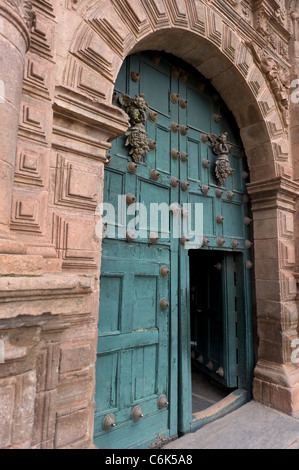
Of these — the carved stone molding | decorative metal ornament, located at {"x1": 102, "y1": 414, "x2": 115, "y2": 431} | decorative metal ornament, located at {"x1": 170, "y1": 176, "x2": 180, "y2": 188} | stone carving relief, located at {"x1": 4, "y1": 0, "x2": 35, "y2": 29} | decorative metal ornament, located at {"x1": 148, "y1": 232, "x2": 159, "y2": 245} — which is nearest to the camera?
stone carving relief, located at {"x1": 4, "y1": 0, "x2": 35, "y2": 29}

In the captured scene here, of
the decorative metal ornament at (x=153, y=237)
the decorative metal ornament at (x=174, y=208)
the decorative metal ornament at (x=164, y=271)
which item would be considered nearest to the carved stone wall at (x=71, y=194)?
the decorative metal ornament at (x=153, y=237)

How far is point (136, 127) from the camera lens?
2.40 meters

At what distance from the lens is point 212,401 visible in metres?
3.27

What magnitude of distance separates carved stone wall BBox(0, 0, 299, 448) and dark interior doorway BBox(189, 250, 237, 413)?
16.5 inches

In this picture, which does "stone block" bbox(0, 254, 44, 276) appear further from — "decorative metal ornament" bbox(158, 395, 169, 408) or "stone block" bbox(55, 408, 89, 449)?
"decorative metal ornament" bbox(158, 395, 169, 408)

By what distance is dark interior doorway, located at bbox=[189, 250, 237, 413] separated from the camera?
3.31 meters

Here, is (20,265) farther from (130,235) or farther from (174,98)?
(174,98)

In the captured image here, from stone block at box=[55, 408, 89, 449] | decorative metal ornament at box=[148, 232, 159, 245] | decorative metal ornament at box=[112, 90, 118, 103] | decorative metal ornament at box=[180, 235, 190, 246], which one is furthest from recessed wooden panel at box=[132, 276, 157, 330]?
decorative metal ornament at box=[112, 90, 118, 103]

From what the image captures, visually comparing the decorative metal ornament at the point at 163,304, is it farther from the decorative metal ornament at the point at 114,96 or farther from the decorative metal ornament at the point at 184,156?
the decorative metal ornament at the point at 114,96

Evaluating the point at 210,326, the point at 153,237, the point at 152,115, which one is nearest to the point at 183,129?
the point at 152,115

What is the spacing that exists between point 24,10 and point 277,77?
3.06m

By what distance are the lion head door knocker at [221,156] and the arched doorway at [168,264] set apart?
3 centimetres
